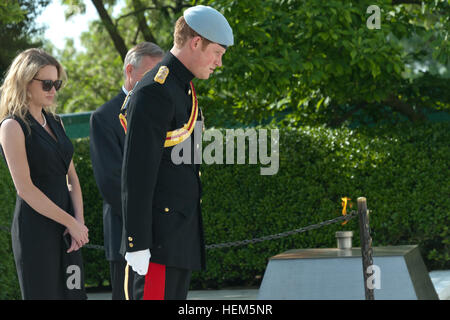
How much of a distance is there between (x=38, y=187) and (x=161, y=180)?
0.95 meters

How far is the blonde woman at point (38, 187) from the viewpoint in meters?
3.59

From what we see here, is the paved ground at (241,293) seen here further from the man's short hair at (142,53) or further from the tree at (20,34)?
the tree at (20,34)

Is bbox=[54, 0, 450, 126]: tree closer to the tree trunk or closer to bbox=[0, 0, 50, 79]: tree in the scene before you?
the tree trunk

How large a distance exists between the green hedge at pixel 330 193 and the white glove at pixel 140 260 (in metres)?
5.94

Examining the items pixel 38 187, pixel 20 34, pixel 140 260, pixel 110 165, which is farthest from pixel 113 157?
pixel 20 34

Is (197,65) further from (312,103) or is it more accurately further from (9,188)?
(312,103)

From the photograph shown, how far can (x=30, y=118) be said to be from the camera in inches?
146

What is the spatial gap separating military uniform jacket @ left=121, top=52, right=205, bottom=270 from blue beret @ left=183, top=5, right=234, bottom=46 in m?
0.18

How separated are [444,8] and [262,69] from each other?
8.40 ft

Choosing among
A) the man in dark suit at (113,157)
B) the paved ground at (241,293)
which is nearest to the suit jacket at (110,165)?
the man in dark suit at (113,157)

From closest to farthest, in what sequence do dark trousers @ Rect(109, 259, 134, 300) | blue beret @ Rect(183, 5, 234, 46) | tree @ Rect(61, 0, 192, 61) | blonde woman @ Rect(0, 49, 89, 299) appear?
blue beret @ Rect(183, 5, 234, 46), blonde woman @ Rect(0, 49, 89, 299), dark trousers @ Rect(109, 259, 134, 300), tree @ Rect(61, 0, 192, 61)

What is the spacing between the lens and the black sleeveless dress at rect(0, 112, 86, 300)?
3615 millimetres

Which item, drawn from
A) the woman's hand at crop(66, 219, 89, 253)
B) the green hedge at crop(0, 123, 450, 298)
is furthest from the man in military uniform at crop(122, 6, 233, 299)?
the green hedge at crop(0, 123, 450, 298)
